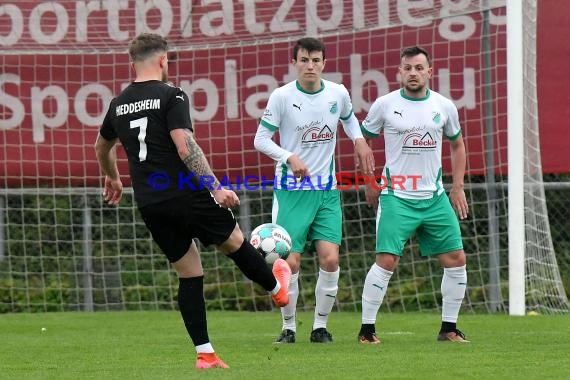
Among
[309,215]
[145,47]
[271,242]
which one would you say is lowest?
[271,242]

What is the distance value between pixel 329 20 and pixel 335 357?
19.5ft

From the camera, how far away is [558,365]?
602cm

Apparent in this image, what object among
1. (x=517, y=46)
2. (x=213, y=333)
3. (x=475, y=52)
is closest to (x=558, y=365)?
(x=213, y=333)

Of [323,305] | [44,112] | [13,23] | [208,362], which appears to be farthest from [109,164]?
[13,23]

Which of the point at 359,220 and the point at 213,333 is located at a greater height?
the point at 359,220

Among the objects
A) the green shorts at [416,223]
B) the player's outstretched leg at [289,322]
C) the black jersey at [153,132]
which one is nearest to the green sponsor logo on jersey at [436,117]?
the green shorts at [416,223]

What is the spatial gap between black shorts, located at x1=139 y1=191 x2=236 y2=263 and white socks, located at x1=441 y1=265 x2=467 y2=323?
2.31 metres

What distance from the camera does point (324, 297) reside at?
26.5 ft

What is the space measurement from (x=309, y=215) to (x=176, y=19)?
194 inches

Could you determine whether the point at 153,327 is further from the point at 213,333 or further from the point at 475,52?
the point at 475,52

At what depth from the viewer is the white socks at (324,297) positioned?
803 cm

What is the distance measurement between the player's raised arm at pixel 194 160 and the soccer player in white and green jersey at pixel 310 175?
2090 millimetres

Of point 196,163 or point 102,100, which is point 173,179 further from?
point 102,100

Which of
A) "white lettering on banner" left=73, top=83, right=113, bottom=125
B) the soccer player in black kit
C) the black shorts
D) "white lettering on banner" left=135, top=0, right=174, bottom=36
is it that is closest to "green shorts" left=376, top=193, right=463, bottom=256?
the soccer player in black kit
